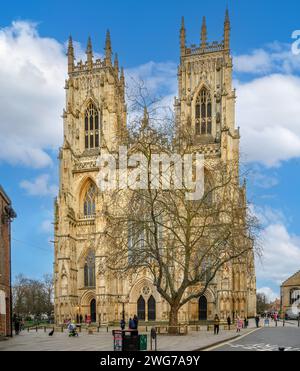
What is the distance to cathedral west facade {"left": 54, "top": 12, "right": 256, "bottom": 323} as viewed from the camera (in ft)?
190

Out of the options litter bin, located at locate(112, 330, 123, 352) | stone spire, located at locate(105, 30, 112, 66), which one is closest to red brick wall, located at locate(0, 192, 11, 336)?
litter bin, located at locate(112, 330, 123, 352)

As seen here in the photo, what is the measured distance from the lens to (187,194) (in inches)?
1359

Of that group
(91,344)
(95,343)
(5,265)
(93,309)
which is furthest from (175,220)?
(93,309)

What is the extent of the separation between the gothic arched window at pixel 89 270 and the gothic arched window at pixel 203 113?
1954 cm

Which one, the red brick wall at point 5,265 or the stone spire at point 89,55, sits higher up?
the stone spire at point 89,55

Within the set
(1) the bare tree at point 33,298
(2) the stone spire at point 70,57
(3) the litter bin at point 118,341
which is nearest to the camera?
(3) the litter bin at point 118,341

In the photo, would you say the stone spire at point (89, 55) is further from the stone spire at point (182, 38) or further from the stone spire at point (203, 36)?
the stone spire at point (203, 36)

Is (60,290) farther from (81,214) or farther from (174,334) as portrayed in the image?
(174,334)

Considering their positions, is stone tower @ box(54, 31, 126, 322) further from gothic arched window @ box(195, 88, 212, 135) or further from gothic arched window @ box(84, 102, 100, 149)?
gothic arched window @ box(195, 88, 212, 135)

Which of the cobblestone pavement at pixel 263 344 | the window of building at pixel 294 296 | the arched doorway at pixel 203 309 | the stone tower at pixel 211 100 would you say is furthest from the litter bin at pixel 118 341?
the window of building at pixel 294 296

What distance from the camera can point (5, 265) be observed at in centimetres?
3334

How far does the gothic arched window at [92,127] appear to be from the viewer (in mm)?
66188
